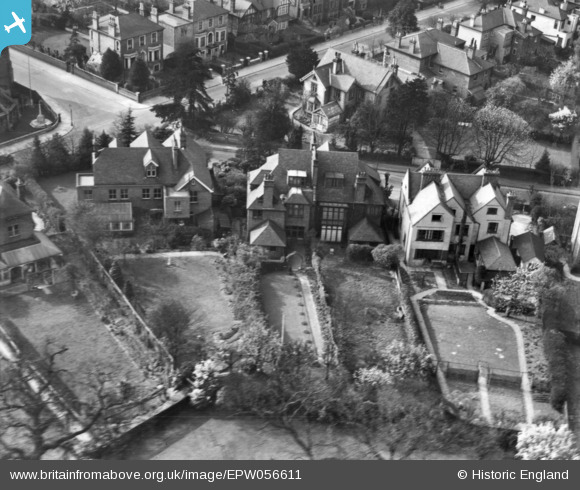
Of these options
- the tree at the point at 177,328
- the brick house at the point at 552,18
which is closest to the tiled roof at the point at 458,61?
the brick house at the point at 552,18

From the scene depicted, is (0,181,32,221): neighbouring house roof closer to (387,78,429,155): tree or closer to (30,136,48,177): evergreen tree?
(30,136,48,177): evergreen tree

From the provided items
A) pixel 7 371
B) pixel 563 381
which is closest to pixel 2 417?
pixel 7 371

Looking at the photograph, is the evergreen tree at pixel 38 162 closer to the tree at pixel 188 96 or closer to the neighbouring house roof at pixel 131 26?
the tree at pixel 188 96

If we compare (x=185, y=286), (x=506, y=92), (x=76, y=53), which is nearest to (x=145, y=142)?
(x=185, y=286)

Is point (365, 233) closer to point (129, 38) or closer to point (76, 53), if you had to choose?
point (129, 38)

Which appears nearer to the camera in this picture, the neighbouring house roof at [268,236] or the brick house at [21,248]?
the brick house at [21,248]

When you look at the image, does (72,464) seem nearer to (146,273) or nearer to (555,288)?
(146,273)

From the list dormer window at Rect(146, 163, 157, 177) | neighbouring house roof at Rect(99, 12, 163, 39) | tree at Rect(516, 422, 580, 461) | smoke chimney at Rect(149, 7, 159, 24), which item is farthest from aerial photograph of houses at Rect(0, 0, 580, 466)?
smoke chimney at Rect(149, 7, 159, 24)

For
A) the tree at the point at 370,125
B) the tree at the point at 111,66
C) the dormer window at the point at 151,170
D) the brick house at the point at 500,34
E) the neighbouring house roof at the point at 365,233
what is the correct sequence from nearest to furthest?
the neighbouring house roof at the point at 365,233, the dormer window at the point at 151,170, the tree at the point at 370,125, the tree at the point at 111,66, the brick house at the point at 500,34
